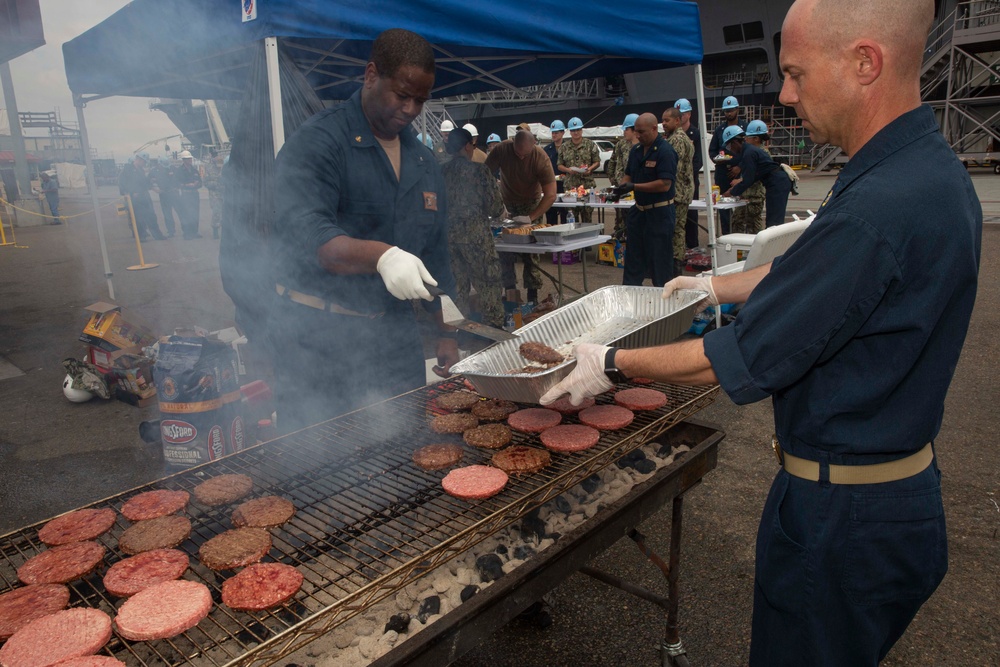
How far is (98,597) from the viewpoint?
177 centimetres

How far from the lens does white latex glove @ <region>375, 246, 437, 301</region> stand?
2447 millimetres

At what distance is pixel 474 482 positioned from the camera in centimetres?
221

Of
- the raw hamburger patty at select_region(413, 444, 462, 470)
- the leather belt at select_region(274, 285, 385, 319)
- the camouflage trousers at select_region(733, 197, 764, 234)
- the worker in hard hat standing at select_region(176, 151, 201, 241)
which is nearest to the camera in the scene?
the raw hamburger patty at select_region(413, 444, 462, 470)

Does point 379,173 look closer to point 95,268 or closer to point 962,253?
point 962,253

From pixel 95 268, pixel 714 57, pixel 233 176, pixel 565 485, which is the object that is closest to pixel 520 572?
pixel 565 485

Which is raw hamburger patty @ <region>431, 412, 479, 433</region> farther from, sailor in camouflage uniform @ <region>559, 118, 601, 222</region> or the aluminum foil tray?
Answer: sailor in camouflage uniform @ <region>559, 118, 601, 222</region>

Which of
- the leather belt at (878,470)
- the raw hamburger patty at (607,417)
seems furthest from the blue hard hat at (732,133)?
the leather belt at (878,470)

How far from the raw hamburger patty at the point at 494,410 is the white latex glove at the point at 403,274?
0.67 m

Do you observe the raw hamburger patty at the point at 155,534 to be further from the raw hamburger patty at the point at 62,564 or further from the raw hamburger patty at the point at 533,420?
the raw hamburger patty at the point at 533,420

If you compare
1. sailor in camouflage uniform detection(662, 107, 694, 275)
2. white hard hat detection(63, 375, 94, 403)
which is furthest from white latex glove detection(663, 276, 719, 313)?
sailor in camouflage uniform detection(662, 107, 694, 275)

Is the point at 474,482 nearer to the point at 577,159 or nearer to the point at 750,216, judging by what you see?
the point at 750,216

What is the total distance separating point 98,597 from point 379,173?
2198mm

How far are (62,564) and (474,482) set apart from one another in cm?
127

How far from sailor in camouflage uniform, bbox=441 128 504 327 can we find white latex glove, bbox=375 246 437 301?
500cm
